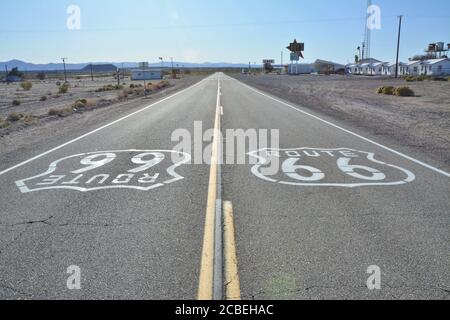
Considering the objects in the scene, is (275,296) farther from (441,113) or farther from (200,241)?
(441,113)

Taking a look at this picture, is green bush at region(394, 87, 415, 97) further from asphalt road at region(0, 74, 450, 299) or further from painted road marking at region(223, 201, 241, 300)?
painted road marking at region(223, 201, 241, 300)

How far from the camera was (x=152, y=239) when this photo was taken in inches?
206

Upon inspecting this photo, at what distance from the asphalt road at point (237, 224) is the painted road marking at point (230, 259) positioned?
65mm

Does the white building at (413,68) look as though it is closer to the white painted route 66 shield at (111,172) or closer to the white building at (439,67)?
the white building at (439,67)

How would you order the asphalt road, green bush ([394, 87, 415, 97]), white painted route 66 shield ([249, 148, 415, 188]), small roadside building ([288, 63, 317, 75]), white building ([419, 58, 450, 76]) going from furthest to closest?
small roadside building ([288, 63, 317, 75])
white building ([419, 58, 450, 76])
green bush ([394, 87, 415, 97])
white painted route 66 shield ([249, 148, 415, 188])
the asphalt road

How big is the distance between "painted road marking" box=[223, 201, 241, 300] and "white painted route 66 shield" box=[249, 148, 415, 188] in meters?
2.20

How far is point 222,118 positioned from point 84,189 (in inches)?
452

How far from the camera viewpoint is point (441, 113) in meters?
21.8

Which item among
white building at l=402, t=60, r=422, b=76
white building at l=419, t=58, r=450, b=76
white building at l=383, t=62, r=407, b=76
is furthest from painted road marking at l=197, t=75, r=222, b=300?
white building at l=383, t=62, r=407, b=76

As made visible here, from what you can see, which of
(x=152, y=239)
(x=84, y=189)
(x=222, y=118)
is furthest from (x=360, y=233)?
(x=222, y=118)

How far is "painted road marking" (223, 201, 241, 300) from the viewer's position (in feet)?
13.1
